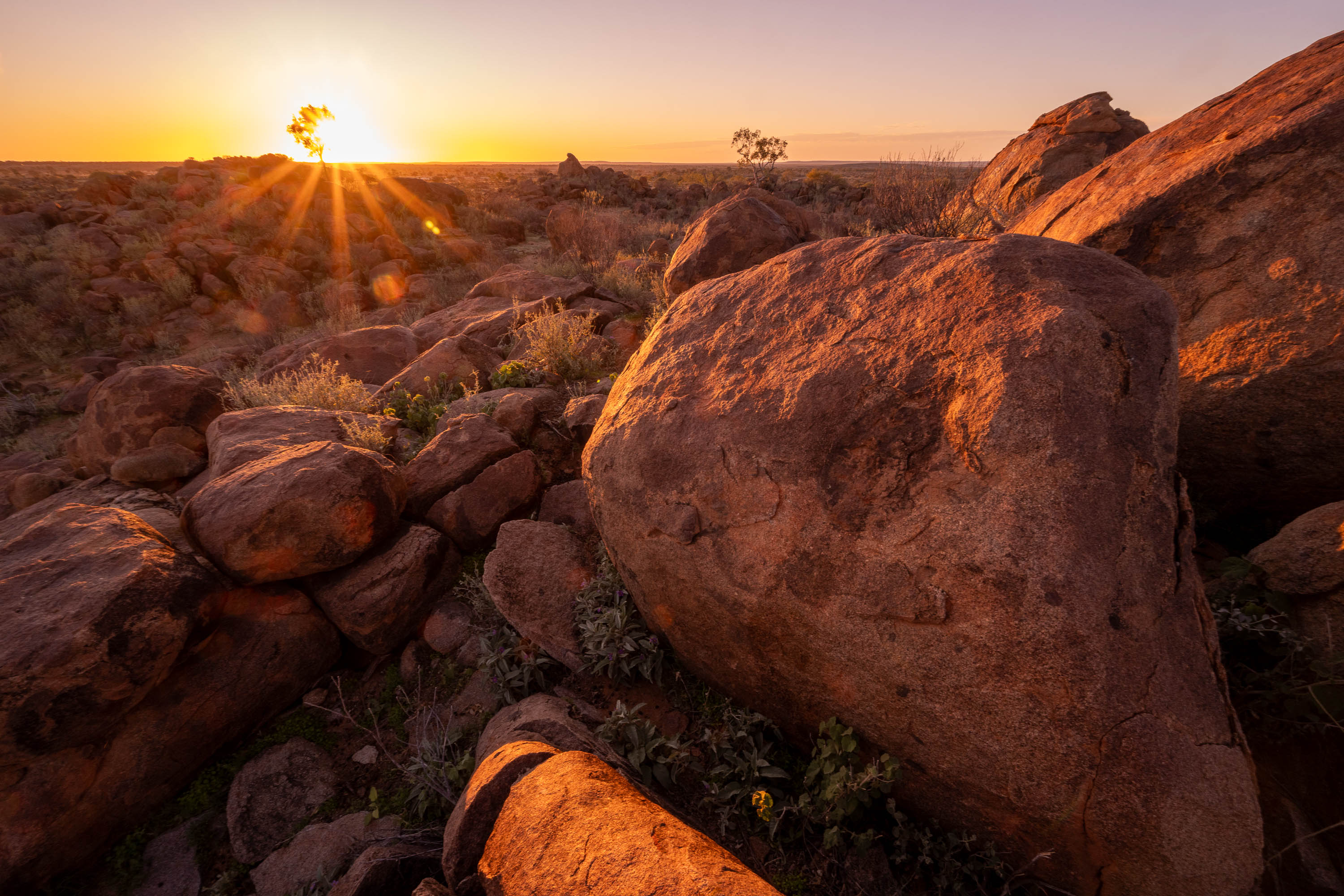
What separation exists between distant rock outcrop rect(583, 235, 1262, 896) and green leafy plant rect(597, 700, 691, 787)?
0.39 meters

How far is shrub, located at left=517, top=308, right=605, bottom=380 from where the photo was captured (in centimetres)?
634

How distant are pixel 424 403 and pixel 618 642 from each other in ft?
14.0

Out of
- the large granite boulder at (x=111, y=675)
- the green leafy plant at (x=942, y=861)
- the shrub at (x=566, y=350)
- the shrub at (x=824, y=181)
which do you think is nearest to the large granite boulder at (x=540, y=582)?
the large granite boulder at (x=111, y=675)

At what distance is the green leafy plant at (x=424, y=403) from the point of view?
583cm

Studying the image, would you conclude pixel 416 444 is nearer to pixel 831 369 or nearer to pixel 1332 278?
pixel 831 369

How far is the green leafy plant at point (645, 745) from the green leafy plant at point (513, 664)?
2.21 ft

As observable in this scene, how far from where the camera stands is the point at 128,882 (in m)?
2.77

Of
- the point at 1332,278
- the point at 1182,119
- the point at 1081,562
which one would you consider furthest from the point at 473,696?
the point at 1182,119

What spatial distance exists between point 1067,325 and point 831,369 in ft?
2.84

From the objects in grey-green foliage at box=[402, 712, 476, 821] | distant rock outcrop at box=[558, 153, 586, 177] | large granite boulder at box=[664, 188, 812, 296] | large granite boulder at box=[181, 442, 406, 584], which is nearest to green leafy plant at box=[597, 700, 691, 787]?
grey-green foliage at box=[402, 712, 476, 821]

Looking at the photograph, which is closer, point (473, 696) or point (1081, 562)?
point (1081, 562)

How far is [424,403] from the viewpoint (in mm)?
6113

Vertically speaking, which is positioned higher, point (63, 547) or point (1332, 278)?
point (1332, 278)

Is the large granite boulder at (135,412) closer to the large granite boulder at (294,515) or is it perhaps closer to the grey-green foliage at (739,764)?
the large granite boulder at (294,515)
